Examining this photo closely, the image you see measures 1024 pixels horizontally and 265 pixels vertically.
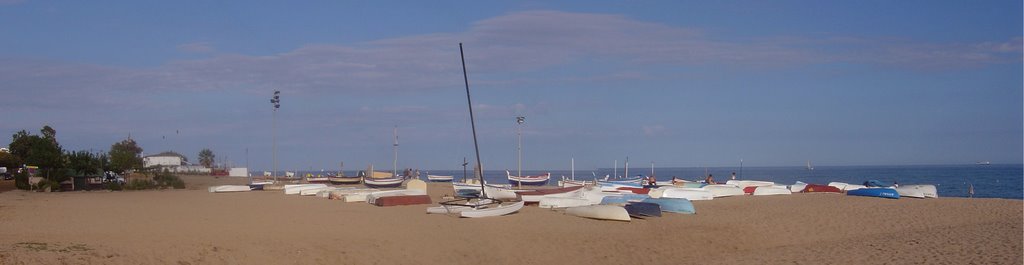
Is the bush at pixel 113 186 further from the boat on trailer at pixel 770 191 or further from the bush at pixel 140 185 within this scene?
the boat on trailer at pixel 770 191

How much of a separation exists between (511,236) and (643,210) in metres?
6.21

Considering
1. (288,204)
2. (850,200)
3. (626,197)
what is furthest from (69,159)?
(850,200)

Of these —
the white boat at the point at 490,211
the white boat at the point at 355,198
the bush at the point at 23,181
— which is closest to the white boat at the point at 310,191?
the white boat at the point at 355,198

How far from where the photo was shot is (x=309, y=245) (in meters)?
16.3

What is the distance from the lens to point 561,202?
1126 inches

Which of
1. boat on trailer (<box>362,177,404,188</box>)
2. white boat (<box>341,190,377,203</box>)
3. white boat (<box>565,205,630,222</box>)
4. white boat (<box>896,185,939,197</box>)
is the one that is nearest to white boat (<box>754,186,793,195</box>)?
white boat (<box>896,185,939,197</box>)

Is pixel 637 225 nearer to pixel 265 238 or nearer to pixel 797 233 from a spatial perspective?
pixel 797 233

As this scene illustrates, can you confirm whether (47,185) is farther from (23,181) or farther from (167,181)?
(167,181)

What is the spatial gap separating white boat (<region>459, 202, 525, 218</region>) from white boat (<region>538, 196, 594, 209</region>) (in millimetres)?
2619

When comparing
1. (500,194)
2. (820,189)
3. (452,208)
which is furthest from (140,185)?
(820,189)

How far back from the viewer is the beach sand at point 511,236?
14.9 metres

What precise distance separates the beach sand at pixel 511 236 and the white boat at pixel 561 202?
4.18ft

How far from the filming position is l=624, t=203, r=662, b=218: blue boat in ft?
80.6

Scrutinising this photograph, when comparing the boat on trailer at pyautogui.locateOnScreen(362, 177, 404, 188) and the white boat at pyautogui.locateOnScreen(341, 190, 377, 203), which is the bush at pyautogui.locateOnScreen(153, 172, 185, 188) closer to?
the boat on trailer at pyautogui.locateOnScreen(362, 177, 404, 188)
